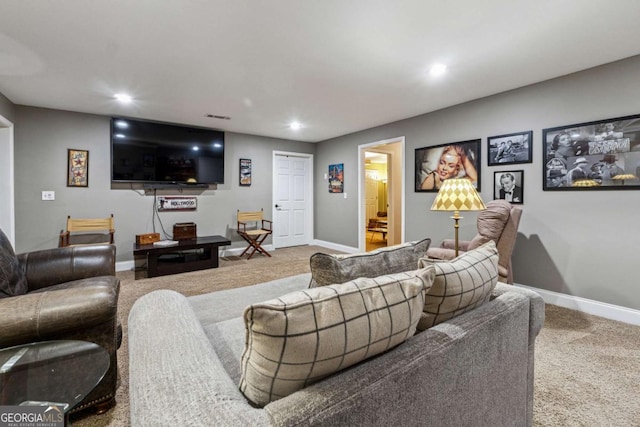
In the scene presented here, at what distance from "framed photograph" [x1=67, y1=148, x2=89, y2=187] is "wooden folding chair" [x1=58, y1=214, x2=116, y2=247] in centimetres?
52

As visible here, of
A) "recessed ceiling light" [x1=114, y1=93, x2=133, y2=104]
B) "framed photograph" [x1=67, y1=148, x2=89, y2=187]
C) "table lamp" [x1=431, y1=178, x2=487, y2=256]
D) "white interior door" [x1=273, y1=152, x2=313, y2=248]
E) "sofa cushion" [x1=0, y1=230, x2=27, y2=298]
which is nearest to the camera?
"sofa cushion" [x1=0, y1=230, x2=27, y2=298]

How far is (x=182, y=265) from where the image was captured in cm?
431

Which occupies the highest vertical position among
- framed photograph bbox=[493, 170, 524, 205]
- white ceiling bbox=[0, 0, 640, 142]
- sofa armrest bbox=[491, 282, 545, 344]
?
white ceiling bbox=[0, 0, 640, 142]

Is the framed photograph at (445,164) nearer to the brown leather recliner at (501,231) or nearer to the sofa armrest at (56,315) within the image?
the brown leather recliner at (501,231)

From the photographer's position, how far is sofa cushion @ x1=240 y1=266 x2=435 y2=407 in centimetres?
66

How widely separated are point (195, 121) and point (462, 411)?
508 centimetres

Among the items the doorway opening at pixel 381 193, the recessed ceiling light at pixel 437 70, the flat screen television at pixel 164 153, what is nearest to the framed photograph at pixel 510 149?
the recessed ceiling light at pixel 437 70

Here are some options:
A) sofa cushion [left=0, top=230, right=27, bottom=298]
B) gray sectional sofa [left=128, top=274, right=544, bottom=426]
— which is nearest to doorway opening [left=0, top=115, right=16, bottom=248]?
sofa cushion [left=0, top=230, right=27, bottom=298]

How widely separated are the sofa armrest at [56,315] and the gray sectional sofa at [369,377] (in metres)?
0.35

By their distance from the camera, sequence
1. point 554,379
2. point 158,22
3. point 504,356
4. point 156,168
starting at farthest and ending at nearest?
point 156,168 → point 158,22 → point 554,379 → point 504,356

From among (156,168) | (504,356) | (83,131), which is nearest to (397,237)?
(156,168)

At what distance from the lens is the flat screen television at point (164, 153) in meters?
4.42

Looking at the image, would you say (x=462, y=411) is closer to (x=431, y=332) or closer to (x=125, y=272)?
(x=431, y=332)

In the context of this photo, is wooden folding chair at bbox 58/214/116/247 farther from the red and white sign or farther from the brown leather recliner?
the brown leather recliner
